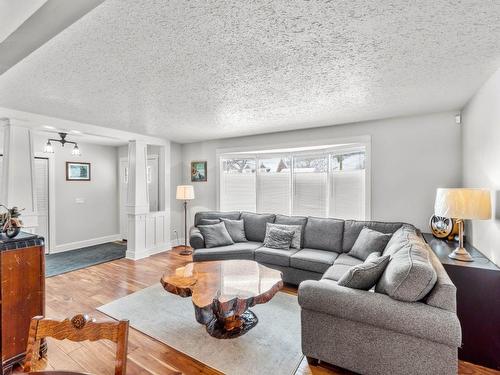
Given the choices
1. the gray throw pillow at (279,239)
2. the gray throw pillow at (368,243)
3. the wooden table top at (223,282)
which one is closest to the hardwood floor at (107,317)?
the wooden table top at (223,282)

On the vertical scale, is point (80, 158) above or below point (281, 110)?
below

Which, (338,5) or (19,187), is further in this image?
(19,187)

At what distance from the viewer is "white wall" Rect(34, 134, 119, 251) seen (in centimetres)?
533

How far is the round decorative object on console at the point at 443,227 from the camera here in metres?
3.01

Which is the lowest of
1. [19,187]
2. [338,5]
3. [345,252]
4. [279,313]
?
[279,313]

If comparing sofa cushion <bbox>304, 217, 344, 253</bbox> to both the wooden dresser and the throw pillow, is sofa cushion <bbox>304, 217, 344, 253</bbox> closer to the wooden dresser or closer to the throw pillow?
the throw pillow

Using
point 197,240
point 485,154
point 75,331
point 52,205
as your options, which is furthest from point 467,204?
point 52,205

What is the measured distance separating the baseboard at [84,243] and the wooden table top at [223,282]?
3954 millimetres

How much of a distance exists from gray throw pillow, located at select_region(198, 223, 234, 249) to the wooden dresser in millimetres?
2231

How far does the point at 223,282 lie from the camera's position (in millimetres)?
2531

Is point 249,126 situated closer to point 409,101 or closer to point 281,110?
point 281,110

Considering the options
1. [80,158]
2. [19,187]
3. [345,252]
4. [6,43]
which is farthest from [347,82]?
[80,158]

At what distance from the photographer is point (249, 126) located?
4.24m

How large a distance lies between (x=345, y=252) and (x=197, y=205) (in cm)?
336
